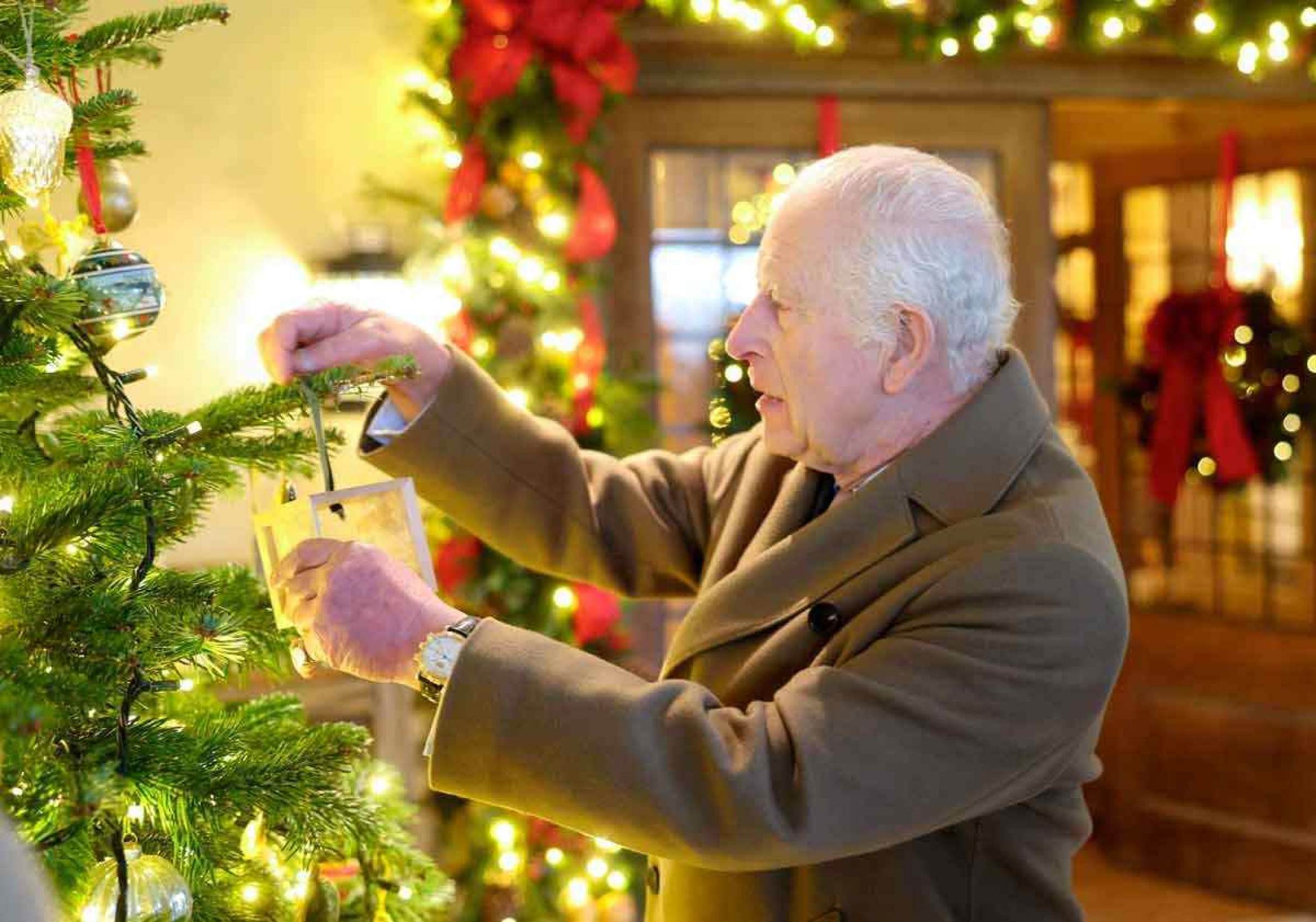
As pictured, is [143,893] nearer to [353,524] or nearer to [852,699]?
[353,524]

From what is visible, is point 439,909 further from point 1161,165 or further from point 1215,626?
point 1161,165

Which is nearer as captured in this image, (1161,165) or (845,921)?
(845,921)

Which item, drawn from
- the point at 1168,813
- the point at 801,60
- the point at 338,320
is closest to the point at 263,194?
the point at 801,60

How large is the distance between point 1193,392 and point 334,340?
333cm

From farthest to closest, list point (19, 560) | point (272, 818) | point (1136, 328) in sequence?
1. point (1136, 328)
2. point (272, 818)
3. point (19, 560)

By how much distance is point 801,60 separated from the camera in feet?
11.5

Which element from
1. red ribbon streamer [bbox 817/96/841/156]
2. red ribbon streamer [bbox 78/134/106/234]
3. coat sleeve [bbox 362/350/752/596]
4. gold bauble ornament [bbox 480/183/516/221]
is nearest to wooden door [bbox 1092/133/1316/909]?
red ribbon streamer [bbox 817/96/841/156]

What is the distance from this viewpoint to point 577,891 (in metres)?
3.08

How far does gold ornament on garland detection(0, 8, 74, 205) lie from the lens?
3.66ft

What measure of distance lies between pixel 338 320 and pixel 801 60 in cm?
212

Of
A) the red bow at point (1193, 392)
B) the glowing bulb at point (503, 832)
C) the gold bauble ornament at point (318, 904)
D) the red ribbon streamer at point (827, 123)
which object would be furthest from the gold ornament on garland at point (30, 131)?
the red bow at point (1193, 392)

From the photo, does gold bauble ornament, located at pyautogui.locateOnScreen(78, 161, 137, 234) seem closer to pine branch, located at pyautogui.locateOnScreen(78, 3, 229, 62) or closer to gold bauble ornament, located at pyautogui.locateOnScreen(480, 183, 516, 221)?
pine branch, located at pyautogui.locateOnScreen(78, 3, 229, 62)

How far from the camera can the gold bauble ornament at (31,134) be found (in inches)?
43.9

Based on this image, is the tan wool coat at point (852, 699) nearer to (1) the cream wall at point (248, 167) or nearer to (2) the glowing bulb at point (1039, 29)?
(1) the cream wall at point (248, 167)
